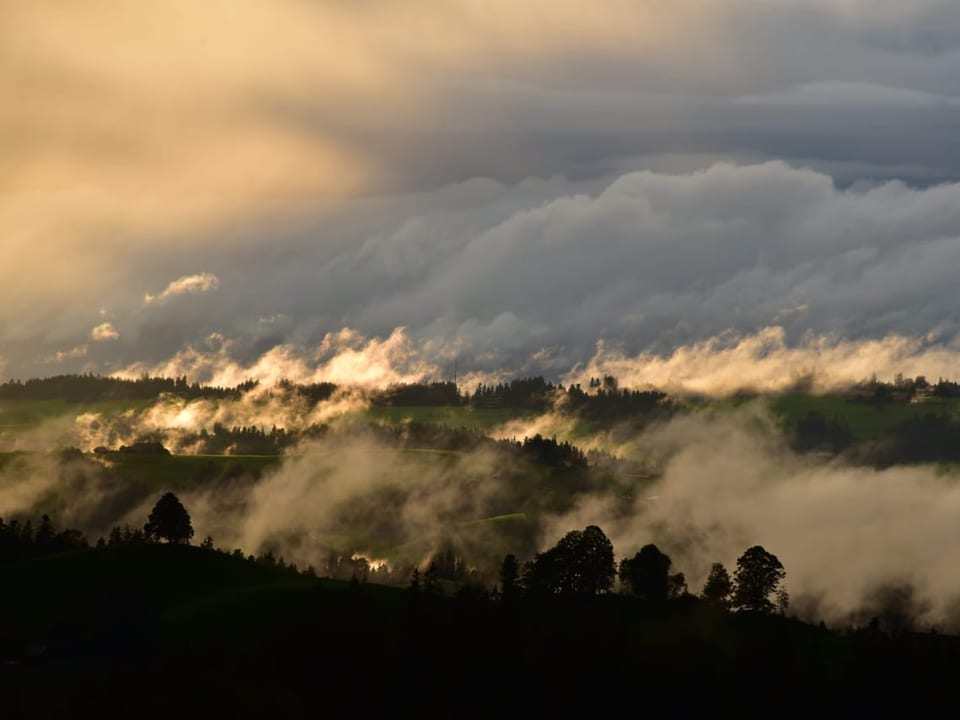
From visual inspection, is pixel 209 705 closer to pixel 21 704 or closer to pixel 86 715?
pixel 86 715

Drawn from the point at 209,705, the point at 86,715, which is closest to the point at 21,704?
the point at 86,715

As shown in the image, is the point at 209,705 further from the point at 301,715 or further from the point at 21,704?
the point at 21,704

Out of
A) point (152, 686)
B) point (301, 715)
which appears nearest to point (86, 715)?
point (152, 686)

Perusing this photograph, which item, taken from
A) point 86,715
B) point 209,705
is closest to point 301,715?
point 209,705

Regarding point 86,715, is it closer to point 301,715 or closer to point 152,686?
point 152,686

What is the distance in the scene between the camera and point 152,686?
649 feet

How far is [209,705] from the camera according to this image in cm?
19012

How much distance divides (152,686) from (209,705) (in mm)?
13007

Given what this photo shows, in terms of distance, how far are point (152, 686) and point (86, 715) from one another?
12.9 meters

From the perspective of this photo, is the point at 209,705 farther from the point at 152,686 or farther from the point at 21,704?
the point at 21,704

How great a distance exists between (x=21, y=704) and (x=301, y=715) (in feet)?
137

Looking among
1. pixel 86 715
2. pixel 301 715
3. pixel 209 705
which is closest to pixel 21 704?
pixel 86 715

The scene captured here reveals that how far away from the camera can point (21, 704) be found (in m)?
193
